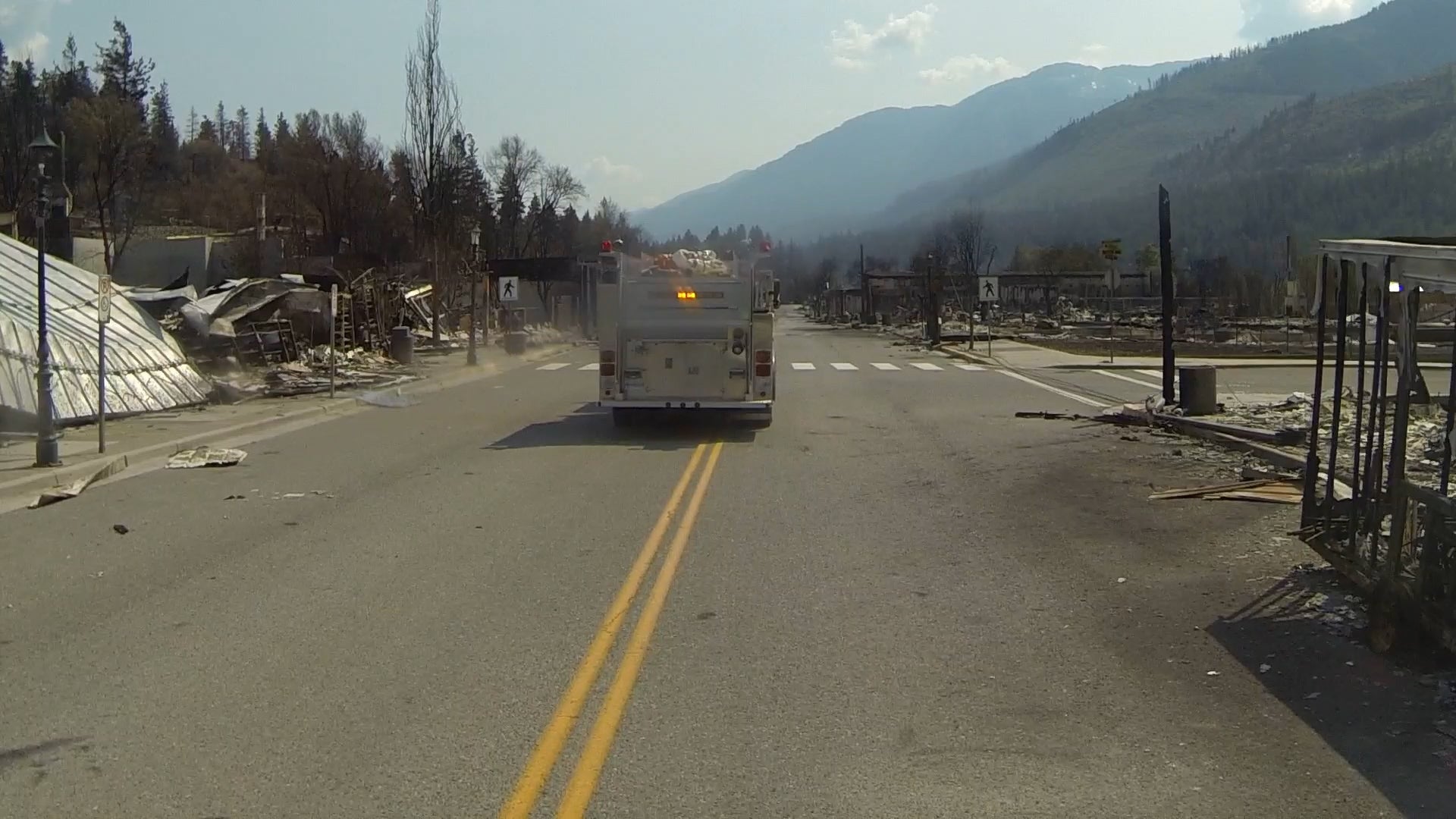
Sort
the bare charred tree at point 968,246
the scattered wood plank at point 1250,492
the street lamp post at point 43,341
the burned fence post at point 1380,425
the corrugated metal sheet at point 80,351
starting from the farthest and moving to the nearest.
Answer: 1. the bare charred tree at point 968,246
2. the corrugated metal sheet at point 80,351
3. the street lamp post at point 43,341
4. the scattered wood plank at point 1250,492
5. the burned fence post at point 1380,425

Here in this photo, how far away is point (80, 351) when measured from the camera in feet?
65.4

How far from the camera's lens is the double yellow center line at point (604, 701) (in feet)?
15.5

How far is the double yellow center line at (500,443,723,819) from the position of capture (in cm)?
473

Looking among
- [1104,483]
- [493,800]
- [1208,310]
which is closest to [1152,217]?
[1208,310]

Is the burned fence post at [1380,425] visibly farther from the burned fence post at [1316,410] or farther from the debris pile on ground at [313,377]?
the debris pile on ground at [313,377]

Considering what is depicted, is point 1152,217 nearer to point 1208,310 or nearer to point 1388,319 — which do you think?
point 1208,310

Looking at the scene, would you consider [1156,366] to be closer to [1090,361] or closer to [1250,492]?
[1090,361]

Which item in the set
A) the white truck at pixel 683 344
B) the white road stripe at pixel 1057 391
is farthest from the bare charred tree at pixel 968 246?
the white truck at pixel 683 344

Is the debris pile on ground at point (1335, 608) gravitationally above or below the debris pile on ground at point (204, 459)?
below

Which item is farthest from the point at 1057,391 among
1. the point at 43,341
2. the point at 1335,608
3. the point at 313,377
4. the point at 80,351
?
the point at 1335,608

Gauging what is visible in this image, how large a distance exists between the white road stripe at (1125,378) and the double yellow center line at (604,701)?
Answer: 2005 cm

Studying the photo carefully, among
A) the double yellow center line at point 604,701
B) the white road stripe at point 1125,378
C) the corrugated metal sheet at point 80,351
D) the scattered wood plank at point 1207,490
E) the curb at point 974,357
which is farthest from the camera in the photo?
the curb at point 974,357

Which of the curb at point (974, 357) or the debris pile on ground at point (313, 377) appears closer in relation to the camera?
the debris pile on ground at point (313, 377)

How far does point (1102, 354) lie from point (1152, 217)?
4314 inches
